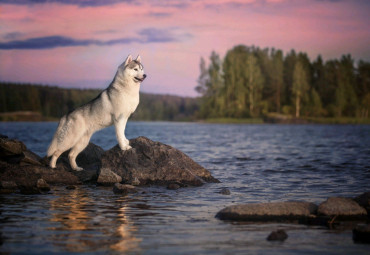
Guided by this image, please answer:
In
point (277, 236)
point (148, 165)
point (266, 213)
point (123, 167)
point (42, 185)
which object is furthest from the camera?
point (148, 165)

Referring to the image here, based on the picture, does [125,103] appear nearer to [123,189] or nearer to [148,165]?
[148,165]

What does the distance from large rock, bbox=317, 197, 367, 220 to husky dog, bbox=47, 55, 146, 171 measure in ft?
21.5

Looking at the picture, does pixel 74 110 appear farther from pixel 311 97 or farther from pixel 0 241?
pixel 311 97

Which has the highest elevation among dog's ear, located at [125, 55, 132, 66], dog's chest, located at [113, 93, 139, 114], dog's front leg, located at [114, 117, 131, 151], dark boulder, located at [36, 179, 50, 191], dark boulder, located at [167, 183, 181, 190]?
dog's ear, located at [125, 55, 132, 66]

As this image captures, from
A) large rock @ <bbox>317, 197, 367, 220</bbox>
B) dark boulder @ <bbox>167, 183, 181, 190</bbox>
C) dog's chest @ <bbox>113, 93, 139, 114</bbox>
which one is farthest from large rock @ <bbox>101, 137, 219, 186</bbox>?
large rock @ <bbox>317, 197, 367, 220</bbox>

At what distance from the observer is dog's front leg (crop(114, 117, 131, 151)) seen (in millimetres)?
13984

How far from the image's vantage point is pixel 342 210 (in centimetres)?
936

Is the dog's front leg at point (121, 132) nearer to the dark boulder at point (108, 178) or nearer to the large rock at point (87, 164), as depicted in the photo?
the dark boulder at point (108, 178)

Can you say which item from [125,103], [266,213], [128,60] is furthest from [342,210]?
[128,60]

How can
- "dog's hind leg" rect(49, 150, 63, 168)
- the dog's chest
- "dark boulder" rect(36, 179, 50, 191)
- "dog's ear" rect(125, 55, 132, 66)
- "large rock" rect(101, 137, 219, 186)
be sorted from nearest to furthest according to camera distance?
1. "dark boulder" rect(36, 179, 50, 191)
2. "dog's ear" rect(125, 55, 132, 66)
3. the dog's chest
4. "large rock" rect(101, 137, 219, 186)
5. "dog's hind leg" rect(49, 150, 63, 168)

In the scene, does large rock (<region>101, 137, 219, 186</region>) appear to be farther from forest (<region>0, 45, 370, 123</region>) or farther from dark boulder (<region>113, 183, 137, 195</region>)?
forest (<region>0, 45, 370, 123</region>)

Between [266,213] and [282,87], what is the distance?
10544cm

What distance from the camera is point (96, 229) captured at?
824 cm

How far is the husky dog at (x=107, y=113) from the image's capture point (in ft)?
44.7
